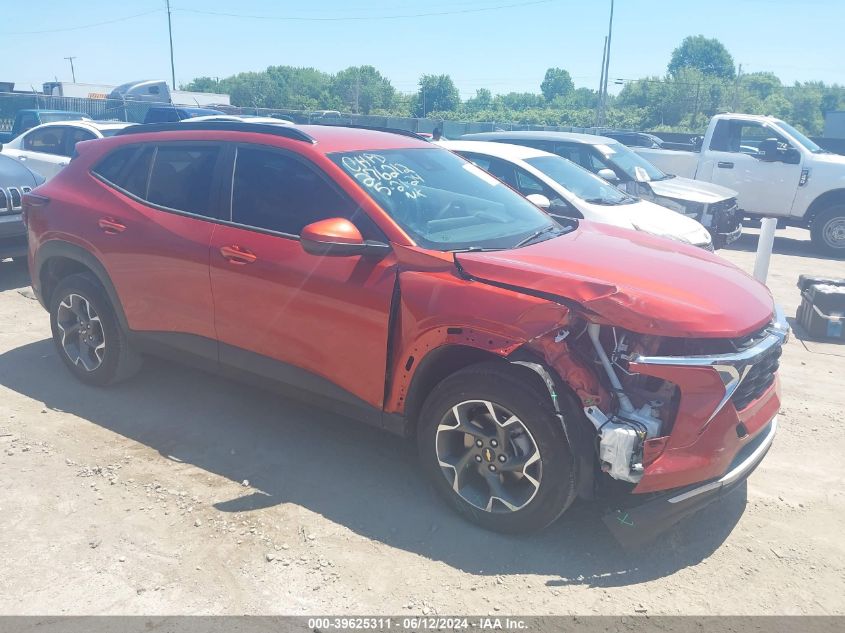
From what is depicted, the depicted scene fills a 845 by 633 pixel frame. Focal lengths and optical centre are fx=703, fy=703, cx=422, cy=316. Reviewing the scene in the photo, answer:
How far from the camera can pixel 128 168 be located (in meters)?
4.68

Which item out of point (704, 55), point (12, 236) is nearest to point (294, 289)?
point (12, 236)

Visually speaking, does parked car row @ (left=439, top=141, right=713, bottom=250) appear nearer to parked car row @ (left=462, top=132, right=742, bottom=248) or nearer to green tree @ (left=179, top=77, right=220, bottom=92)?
parked car row @ (left=462, top=132, right=742, bottom=248)

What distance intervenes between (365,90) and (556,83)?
5759 centimetres

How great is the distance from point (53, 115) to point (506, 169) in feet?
33.2

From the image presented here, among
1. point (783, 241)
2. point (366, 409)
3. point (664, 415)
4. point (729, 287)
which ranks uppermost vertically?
point (729, 287)

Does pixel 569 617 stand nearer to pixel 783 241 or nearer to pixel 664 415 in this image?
pixel 664 415

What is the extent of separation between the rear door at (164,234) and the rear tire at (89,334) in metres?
0.26

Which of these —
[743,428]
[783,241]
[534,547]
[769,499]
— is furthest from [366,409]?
[783,241]

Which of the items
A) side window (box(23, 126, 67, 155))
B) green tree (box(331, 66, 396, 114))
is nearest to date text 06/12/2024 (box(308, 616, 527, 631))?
side window (box(23, 126, 67, 155))

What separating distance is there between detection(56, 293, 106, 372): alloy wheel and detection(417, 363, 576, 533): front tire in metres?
2.65

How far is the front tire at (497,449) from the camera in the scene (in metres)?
3.08

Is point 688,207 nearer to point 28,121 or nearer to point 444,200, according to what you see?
point 444,200

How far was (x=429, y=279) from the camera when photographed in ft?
11.0

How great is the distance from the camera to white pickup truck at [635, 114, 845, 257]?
1173 cm
